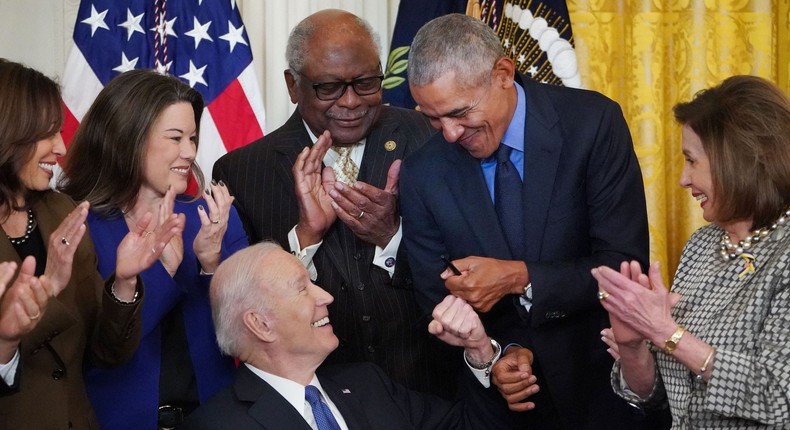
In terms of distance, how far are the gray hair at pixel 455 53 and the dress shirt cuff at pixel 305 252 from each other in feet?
2.57

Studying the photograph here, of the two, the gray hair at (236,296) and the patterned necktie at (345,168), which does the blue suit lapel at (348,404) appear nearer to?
the gray hair at (236,296)

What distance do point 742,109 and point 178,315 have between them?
182 centimetres

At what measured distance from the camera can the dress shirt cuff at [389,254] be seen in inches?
144

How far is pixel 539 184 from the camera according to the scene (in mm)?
3199

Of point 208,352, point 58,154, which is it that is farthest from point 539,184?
point 58,154

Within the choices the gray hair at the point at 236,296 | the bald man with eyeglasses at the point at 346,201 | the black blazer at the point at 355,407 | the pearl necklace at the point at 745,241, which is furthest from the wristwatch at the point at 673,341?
the bald man with eyeglasses at the point at 346,201

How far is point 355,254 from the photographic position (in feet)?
12.2

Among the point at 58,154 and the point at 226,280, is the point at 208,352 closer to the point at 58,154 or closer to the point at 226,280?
the point at 226,280

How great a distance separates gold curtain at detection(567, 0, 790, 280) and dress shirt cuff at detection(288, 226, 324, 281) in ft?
6.71

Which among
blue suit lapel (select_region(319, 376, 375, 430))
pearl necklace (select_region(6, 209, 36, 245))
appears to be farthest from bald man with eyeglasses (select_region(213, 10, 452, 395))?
pearl necklace (select_region(6, 209, 36, 245))

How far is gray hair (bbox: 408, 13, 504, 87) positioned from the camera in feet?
10.2

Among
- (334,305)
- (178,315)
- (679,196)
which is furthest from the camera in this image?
(679,196)

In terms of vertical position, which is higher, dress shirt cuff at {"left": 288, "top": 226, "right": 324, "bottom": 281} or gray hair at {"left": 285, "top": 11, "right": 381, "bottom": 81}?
gray hair at {"left": 285, "top": 11, "right": 381, "bottom": 81}

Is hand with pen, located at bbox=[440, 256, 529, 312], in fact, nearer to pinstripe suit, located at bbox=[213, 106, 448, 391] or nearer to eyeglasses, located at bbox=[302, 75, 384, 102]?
pinstripe suit, located at bbox=[213, 106, 448, 391]
